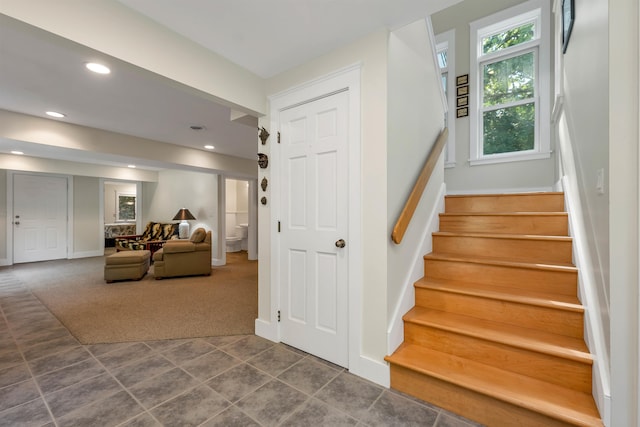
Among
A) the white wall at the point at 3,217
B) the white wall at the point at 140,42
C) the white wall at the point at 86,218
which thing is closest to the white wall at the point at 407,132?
the white wall at the point at 140,42

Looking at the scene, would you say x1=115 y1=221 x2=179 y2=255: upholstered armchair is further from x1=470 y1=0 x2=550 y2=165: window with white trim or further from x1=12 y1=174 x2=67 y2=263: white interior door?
x1=470 y1=0 x2=550 y2=165: window with white trim

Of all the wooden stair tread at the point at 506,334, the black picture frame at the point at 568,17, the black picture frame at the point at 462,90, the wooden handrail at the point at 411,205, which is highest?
the black picture frame at the point at 462,90

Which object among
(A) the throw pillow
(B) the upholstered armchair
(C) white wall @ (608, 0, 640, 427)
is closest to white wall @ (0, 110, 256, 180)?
(A) the throw pillow

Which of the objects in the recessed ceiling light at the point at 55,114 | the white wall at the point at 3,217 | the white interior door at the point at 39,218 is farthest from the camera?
the white interior door at the point at 39,218

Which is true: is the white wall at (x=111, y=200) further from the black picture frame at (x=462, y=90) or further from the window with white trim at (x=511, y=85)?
the window with white trim at (x=511, y=85)

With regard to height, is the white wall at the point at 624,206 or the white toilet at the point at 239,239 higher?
the white wall at the point at 624,206

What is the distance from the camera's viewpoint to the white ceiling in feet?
5.38

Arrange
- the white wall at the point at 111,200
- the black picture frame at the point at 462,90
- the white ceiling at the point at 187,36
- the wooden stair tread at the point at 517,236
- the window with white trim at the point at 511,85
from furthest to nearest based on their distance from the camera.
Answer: the white wall at the point at 111,200 < the black picture frame at the point at 462,90 < the window with white trim at the point at 511,85 < the wooden stair tread at the point at 517,236 < the white ceiling at the point at 187,36

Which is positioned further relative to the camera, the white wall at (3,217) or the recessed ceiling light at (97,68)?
the white wall at (3,217)

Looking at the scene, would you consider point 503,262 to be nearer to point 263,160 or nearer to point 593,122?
point 593,122

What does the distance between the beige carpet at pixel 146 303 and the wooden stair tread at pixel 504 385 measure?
167 cm

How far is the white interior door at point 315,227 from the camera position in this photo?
80.3 inches

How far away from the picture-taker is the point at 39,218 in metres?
6.60

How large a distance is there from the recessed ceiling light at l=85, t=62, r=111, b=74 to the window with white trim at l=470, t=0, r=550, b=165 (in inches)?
172
